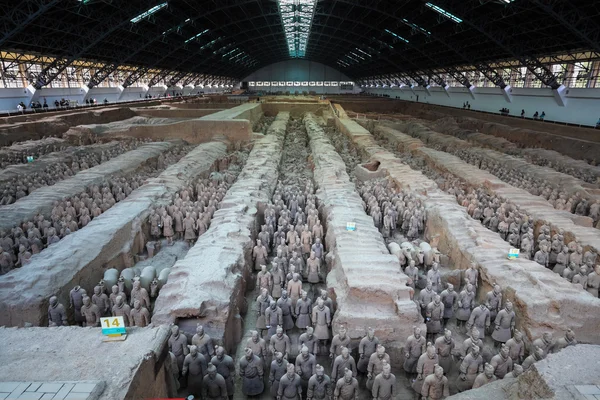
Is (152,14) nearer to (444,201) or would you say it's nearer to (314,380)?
(444,201)

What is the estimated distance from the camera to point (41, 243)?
6289 millimetres

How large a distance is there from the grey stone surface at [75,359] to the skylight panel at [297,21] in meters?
23.4

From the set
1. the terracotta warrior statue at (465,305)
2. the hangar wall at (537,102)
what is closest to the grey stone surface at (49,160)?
the terracotta warrior statue at (465,305)

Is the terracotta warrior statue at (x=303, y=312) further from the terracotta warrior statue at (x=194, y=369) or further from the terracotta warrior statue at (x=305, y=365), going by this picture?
the terracotta warrior statue at (x=194, y=369)

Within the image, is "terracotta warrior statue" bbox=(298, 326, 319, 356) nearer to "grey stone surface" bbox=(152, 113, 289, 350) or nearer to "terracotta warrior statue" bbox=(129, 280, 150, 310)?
"grey stone surface" bbox=(152, 113, 289, 350)

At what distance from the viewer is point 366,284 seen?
14.5 feet

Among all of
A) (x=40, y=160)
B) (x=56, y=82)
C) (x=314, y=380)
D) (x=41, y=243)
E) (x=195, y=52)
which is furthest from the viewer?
(x=195, y=52)

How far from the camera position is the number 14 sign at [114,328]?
10.2ft

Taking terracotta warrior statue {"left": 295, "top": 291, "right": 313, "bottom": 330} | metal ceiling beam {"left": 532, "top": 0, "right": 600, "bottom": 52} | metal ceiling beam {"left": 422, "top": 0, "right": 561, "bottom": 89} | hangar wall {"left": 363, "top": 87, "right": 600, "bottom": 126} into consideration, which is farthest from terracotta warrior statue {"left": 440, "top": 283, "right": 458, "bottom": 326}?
hangar wall {"left": 363, "top": 87, "right": 600, "bottom": 126}

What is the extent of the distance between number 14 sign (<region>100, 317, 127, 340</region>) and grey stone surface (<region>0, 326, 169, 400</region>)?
0.06 meters

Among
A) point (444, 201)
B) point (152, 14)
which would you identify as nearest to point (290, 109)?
point (152, 14)

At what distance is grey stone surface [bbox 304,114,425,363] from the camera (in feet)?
13.6

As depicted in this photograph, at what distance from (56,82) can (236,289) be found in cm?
2472

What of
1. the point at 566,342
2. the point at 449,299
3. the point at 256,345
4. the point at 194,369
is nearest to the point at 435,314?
the point at 449,299
